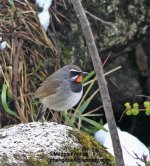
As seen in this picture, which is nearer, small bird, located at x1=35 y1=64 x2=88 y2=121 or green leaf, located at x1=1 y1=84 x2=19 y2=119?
small bird, located at x1=35 y1=64 x2=88 y2=121

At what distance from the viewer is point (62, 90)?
4.92 m

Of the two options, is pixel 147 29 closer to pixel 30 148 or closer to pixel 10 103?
pixel 10 103

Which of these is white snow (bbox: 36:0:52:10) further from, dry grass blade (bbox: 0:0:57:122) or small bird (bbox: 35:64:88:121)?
small bird (bbox: 35:64:88:121)

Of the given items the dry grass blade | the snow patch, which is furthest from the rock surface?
the dry grass blade

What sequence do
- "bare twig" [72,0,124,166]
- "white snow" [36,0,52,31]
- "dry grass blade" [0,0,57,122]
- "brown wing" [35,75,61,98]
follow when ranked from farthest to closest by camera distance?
"white snow" [36,0,52,31], "dry grass blade" [0,0,57,122], "brown wing" [35,75,61,98], "bare twig" [72,0,124,166]

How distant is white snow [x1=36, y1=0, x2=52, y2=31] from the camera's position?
5.91 metres

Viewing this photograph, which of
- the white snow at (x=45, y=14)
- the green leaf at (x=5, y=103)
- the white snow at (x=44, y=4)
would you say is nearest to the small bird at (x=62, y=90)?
the green leaf at (x=5, y=103)

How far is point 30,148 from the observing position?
142 inches

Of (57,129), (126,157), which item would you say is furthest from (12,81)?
(57,129)

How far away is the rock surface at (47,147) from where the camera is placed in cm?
349

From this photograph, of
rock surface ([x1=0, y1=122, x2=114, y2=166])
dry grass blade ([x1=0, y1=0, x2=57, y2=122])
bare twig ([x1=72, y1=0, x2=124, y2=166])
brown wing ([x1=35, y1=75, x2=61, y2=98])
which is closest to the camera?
bare twig ([x1=72, y1=0, x2=124, y2=166])

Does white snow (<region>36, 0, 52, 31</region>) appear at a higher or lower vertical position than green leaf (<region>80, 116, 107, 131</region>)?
higher

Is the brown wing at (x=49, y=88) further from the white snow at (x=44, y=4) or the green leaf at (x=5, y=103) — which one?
the white snow at (x=44, y=4)

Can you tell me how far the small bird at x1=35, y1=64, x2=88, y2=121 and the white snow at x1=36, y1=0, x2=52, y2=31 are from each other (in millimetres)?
1010
